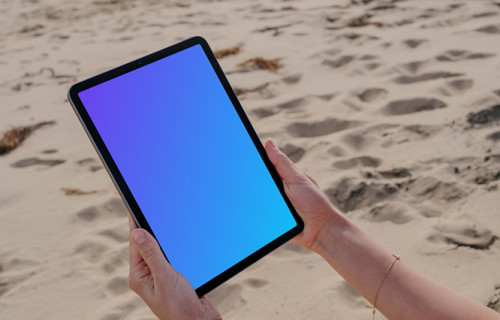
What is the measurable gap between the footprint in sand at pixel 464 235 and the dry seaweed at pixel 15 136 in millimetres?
1985

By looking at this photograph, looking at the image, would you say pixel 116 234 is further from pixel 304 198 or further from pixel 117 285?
pixel 304 198

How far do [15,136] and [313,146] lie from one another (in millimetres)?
1522

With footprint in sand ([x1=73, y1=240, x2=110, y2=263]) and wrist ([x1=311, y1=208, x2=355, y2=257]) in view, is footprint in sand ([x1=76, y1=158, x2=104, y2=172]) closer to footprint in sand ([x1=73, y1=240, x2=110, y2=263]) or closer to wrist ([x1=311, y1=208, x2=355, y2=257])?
footprint in sand ([x1=73, y1=240, x2=110, y2=263])

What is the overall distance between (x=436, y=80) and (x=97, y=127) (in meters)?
1.99

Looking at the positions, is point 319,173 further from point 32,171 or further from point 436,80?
point 32,171

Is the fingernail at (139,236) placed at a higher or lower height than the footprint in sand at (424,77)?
higher

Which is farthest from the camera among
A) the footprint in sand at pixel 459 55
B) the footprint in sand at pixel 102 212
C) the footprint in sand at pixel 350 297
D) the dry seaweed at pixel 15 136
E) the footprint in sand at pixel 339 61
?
the footprint in sand at pixel 339 61

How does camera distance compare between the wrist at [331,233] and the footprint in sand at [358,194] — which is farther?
the footprint in sand at [358,194]

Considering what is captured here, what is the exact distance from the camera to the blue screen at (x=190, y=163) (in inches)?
42.5

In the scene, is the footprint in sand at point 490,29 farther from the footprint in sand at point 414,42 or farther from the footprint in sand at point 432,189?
the footprint in sand at point 432,189

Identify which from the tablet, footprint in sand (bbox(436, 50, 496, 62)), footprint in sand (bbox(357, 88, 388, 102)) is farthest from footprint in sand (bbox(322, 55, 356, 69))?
the tablet


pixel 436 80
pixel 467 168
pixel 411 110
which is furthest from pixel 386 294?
pixel 436 80

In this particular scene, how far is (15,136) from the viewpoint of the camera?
247cm

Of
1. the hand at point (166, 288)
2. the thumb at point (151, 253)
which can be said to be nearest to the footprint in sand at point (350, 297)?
the hand at point (166, 288)
